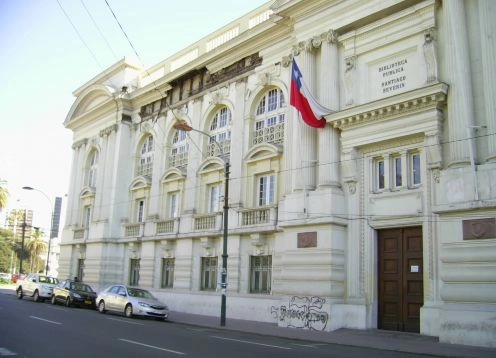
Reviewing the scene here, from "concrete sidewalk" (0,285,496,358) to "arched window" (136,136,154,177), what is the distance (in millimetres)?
13596

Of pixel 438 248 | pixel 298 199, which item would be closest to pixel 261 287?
pixel 298 199

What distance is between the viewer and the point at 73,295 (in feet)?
89.5

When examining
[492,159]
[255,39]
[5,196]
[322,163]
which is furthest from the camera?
[5,196]

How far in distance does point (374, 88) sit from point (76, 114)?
28.0 m

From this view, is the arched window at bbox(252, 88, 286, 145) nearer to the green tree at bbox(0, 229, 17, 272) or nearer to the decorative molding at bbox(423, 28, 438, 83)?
the decorative molding at bbox(423, 28, 438, 83)

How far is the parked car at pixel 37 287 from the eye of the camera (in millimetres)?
29656

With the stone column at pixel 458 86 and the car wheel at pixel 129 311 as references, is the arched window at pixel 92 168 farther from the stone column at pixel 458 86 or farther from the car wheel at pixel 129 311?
the stone column at pixel 458 86

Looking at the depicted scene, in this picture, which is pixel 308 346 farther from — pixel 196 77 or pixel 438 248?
pixel 196 77

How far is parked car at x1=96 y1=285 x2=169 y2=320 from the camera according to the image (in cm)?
2178

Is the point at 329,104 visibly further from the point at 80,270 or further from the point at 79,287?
the point at 80,270

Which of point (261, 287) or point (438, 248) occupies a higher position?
point (438, 248)

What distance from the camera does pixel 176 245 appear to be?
94.0 ft

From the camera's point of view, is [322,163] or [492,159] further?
[322,163]

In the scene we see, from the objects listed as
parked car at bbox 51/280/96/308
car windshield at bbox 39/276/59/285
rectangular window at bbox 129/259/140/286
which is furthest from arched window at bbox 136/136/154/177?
car windshield at bbox 39/276/59/285
